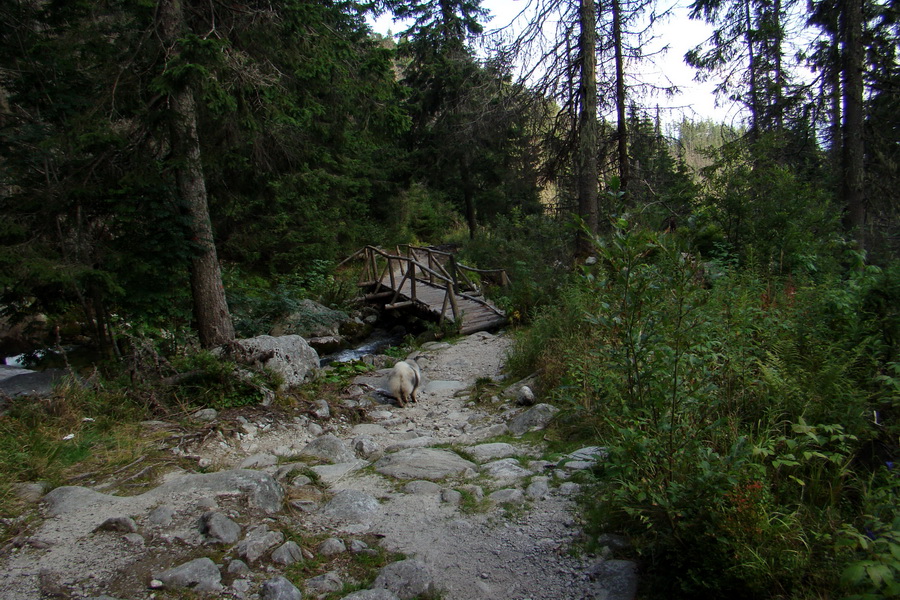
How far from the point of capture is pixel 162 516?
3059mm

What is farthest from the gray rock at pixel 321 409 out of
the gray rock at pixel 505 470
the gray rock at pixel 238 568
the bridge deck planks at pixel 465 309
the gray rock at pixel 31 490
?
the bridge deck planks at pixel 465 309

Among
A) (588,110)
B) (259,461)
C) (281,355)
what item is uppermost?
(588,110)

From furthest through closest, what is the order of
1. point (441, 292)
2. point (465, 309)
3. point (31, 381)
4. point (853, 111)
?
point (441, 292)
point (465, 309)
point (853, 111)
point (31, 381)

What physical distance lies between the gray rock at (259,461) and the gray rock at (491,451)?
177cm

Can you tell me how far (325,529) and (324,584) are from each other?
609 millimetres

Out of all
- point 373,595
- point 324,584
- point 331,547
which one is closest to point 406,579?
point 373,595

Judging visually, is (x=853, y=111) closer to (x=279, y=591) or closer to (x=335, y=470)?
(x=335, y=470)

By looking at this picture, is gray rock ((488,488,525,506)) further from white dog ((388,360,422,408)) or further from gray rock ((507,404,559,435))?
white dog ((388,360,422,408))

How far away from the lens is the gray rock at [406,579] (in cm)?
250

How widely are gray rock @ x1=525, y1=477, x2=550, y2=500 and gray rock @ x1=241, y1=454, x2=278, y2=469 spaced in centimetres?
230

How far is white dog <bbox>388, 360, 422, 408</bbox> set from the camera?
688 cm

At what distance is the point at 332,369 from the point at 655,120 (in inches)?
359

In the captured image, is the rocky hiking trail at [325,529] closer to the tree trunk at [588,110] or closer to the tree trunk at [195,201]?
the tree trunk at [195,201]

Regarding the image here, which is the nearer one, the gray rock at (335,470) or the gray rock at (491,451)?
the gray rock at (335,470)
